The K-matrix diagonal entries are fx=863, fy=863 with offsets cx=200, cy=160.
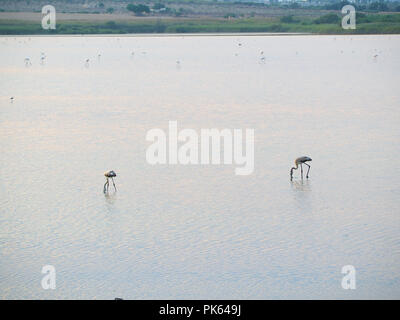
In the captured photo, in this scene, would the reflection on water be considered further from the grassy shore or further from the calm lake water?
the grassy shore

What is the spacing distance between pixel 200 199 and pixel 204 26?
49102 millimetres

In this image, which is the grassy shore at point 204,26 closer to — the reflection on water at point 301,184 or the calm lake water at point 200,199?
the calm lake water at point 200,199

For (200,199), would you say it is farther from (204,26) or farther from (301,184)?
(204,26)

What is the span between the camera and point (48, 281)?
894cm

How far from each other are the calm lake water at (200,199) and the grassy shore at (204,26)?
31.6 metres

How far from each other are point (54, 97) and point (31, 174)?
35.8 ft

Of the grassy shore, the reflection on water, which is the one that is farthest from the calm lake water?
the grassy shore

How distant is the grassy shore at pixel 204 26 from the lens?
55.9 metres

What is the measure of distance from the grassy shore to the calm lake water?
31556 mm

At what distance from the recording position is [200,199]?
11859 mm

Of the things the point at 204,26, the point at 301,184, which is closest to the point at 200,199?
the point at 301,184

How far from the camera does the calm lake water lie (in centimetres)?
896

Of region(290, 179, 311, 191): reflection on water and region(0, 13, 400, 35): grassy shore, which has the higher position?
region(0, 13, 400, 35): grassy shore

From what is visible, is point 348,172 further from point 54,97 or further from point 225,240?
point 54,97
